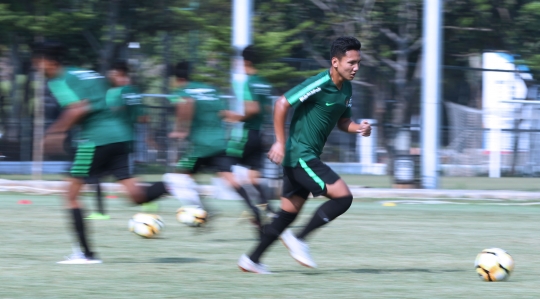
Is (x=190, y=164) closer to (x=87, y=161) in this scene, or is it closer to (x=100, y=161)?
(x=100, y=161)

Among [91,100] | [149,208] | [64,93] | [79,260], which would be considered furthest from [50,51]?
[149,208]

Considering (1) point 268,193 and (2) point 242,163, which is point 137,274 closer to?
(2) point 242,163

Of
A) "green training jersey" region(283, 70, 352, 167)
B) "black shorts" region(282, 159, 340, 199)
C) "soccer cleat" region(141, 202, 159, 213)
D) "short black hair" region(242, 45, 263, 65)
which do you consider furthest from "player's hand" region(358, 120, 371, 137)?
"soccer cleat" region(141, 202, 159, 213)

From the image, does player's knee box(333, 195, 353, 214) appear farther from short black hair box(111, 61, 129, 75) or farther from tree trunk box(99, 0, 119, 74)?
tree trunk box(99, 0, 119, 74)

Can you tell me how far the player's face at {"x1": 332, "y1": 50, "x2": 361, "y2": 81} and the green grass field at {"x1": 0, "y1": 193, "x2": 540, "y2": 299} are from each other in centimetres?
144

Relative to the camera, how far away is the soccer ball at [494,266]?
6.63 metres

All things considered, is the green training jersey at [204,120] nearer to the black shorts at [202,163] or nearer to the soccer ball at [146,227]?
the black shorts at [202,163]

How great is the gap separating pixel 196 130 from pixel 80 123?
2692mm

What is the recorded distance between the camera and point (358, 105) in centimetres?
2116

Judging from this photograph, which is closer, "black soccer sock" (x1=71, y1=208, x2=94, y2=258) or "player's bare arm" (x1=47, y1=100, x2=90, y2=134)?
"player's bare arm" (x1=47, y1=100, x2=90, y2=134)

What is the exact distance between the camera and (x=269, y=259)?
25.9 ft

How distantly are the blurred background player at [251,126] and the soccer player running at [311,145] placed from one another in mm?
2474

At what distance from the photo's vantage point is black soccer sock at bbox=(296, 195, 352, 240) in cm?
675

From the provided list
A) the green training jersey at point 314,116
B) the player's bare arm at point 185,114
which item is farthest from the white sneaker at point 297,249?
the player's bare arm at point 185,114
